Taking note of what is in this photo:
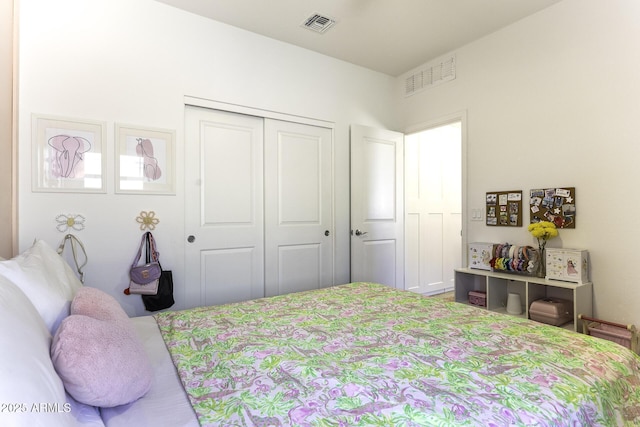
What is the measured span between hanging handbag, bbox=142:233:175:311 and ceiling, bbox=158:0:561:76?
1.95 meters

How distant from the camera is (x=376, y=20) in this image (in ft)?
9.29

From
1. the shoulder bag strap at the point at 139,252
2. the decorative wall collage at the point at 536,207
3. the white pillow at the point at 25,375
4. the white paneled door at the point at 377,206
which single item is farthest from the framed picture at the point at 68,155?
the decorative wall collage at the point at 536,207

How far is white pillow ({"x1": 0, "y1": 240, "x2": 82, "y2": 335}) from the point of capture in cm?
108

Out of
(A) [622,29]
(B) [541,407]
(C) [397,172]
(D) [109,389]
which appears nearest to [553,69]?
(A) [622,29]

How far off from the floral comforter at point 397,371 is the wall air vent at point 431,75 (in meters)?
2.63

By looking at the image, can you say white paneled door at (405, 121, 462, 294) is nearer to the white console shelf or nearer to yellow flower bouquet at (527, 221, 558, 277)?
the white console shelf

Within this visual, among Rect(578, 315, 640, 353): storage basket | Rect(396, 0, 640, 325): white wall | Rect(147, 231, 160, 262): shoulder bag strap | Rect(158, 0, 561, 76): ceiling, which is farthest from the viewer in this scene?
Rect(158, 0, 561, 76): ceiling

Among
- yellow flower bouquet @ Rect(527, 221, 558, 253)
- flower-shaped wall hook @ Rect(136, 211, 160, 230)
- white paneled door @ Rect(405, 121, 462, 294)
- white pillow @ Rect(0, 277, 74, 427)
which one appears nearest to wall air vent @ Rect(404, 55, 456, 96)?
white paneled door @ Rect(405, 121, 462, 294)

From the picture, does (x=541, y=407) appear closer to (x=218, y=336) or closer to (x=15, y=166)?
(x=218, y=336)

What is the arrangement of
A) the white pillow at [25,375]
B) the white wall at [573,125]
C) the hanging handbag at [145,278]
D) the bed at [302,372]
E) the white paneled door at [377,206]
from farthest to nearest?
the white paneled door at [377,206] < the hanging handbag at [145,278] < the white wall at [573,125] < the bed at [302,372] < the white pillow at [25,375]

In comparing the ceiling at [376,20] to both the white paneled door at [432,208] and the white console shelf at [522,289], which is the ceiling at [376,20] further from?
the white console shelf at [522,289]

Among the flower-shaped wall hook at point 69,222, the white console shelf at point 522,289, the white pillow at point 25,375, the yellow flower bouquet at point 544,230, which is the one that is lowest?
the white console shelf at point 522,289

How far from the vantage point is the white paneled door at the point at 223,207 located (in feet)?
9.10

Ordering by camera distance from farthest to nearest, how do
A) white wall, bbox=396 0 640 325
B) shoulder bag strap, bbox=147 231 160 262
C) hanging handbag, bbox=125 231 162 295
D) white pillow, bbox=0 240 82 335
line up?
1. shoulder bag strap, bbox=147 231 160 262
2. hanging handbag, bbox=125 231 162 295
3. white wall, bbox=396 0 640 325
4. white pillow, bbox=0 240 82 335
